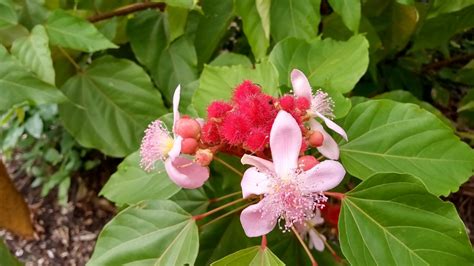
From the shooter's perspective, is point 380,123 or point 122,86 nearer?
point 380,123

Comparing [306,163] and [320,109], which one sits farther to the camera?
[320,109]

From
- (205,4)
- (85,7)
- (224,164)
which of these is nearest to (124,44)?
(85,7)

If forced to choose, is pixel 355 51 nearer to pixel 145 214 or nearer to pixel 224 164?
pixel 224 164

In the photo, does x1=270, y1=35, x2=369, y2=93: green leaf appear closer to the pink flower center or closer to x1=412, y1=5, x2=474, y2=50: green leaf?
the pink flower center

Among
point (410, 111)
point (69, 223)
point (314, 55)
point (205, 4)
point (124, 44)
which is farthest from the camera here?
point (69, 223)

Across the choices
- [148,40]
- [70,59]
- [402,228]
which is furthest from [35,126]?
[402,228]

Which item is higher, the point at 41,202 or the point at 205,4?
the point at 205,4

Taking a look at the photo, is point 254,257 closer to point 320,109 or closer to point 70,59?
point 320,109
